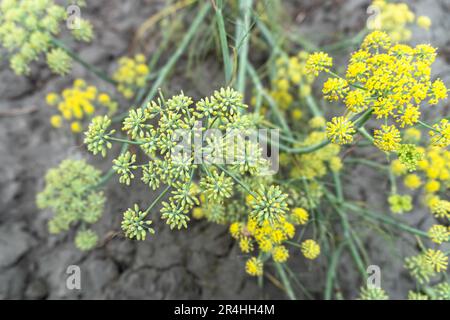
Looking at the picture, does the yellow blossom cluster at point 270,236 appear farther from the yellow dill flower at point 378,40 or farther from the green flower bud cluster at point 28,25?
the green flower bud cluster at point 28,25

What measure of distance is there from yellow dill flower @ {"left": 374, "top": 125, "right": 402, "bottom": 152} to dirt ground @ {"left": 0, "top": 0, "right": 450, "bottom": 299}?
3.88 feet

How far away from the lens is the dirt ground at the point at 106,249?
7.89ft

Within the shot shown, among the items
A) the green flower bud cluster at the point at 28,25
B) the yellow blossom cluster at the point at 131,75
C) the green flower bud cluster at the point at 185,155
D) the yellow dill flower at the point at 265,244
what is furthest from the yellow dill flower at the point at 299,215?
the green flower bud cluster at the point at 28,25

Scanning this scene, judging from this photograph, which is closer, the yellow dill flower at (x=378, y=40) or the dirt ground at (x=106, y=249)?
the yellow dill flower at (x=378, y=40)

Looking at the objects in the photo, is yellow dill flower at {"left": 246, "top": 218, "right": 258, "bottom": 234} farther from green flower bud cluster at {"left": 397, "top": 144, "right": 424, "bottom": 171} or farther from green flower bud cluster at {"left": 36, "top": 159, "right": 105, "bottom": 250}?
green flower bud cluster at {"left": 36, "top": 159, "right": 105, "bottom": 250}

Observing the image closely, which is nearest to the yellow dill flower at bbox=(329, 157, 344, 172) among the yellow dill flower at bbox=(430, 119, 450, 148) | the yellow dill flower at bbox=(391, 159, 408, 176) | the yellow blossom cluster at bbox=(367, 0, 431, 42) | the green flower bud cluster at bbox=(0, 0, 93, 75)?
the yellow dill flower at bbox=(391, 159, 408, 176)

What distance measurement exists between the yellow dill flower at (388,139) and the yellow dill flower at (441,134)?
0.15m

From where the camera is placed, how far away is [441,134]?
4.48 ft

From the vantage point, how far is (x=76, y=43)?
3182 mm

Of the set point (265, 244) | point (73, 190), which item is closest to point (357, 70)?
point (265, 244)

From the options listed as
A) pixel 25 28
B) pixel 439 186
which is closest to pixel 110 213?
pixel 25 28

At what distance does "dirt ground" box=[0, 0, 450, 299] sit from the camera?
2404mm

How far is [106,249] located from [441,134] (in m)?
2.15
